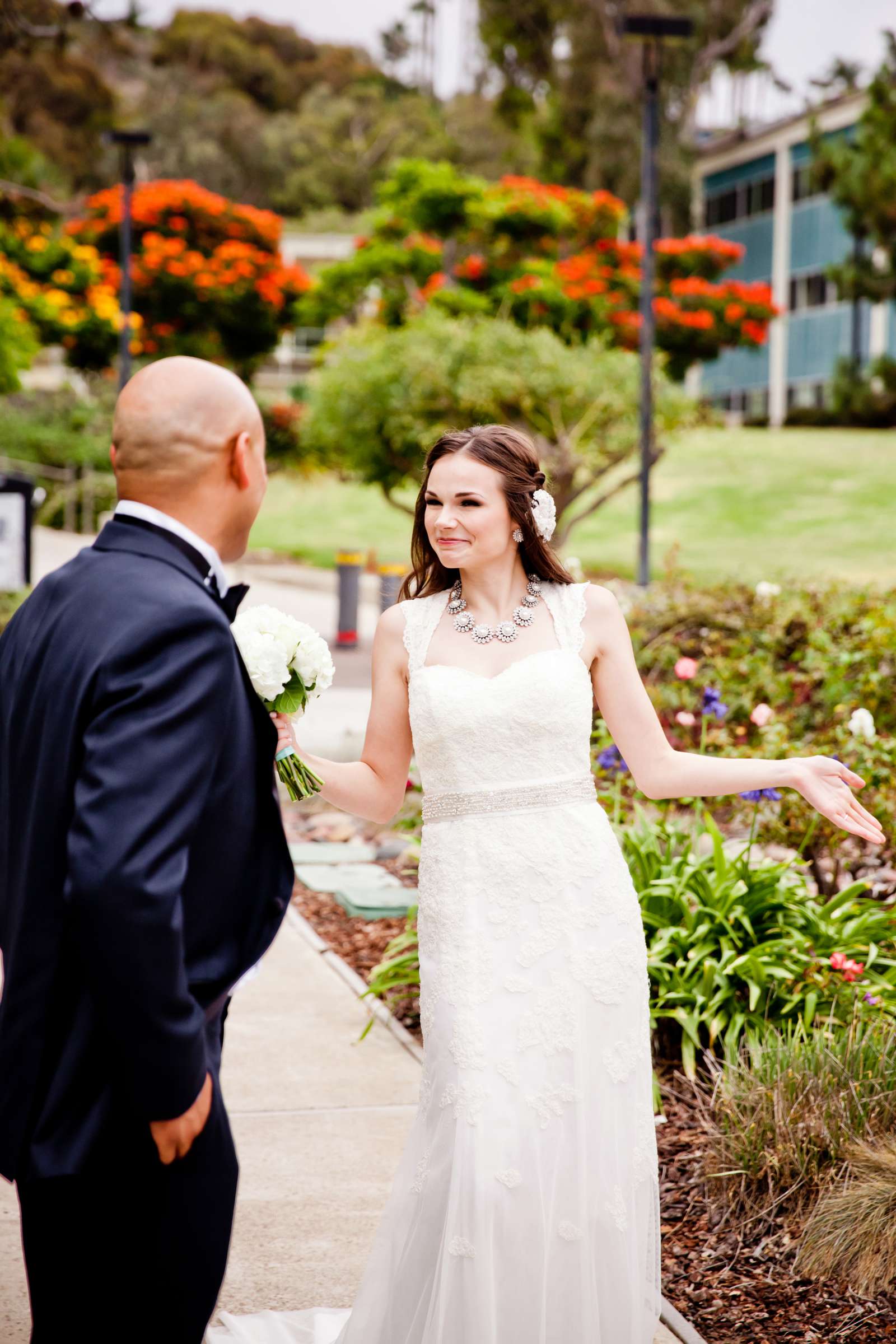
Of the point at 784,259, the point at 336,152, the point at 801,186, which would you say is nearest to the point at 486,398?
the point at 801,186

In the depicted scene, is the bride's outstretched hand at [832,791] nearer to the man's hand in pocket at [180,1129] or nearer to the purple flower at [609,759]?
the man's hand in pocket at [180,1129]

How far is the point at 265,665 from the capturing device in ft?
7.22

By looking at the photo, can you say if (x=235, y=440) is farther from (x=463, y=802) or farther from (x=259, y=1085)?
(x=259, y=1085)

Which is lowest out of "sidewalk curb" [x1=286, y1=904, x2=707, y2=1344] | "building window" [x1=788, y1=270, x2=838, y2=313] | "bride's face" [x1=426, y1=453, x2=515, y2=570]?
"sidewalk curb" [x1=286, y1=904, x2=707, y2=1344]

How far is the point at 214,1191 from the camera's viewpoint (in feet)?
6.85

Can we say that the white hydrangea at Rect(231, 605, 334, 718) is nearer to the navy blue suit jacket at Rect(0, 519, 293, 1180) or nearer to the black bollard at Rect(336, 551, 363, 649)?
the navy blue suit jacket at Rect(0, 519, 293, 1180)

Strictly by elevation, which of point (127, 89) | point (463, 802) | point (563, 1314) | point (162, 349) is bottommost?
point (563, 1314)

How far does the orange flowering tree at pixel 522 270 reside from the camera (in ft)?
84.3

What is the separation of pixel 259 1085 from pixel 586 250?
25797mm

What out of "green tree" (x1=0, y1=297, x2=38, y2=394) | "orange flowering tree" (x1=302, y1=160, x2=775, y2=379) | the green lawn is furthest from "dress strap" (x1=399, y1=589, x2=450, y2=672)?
"orange flowering tree" (x1=302, y1=160, x2=775, y2=379)

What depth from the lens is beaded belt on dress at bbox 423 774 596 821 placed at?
3018mm

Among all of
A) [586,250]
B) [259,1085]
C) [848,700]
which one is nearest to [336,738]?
[848,700]

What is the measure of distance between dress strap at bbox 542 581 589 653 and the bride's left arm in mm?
15

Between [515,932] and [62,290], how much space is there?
2894 centimetres
